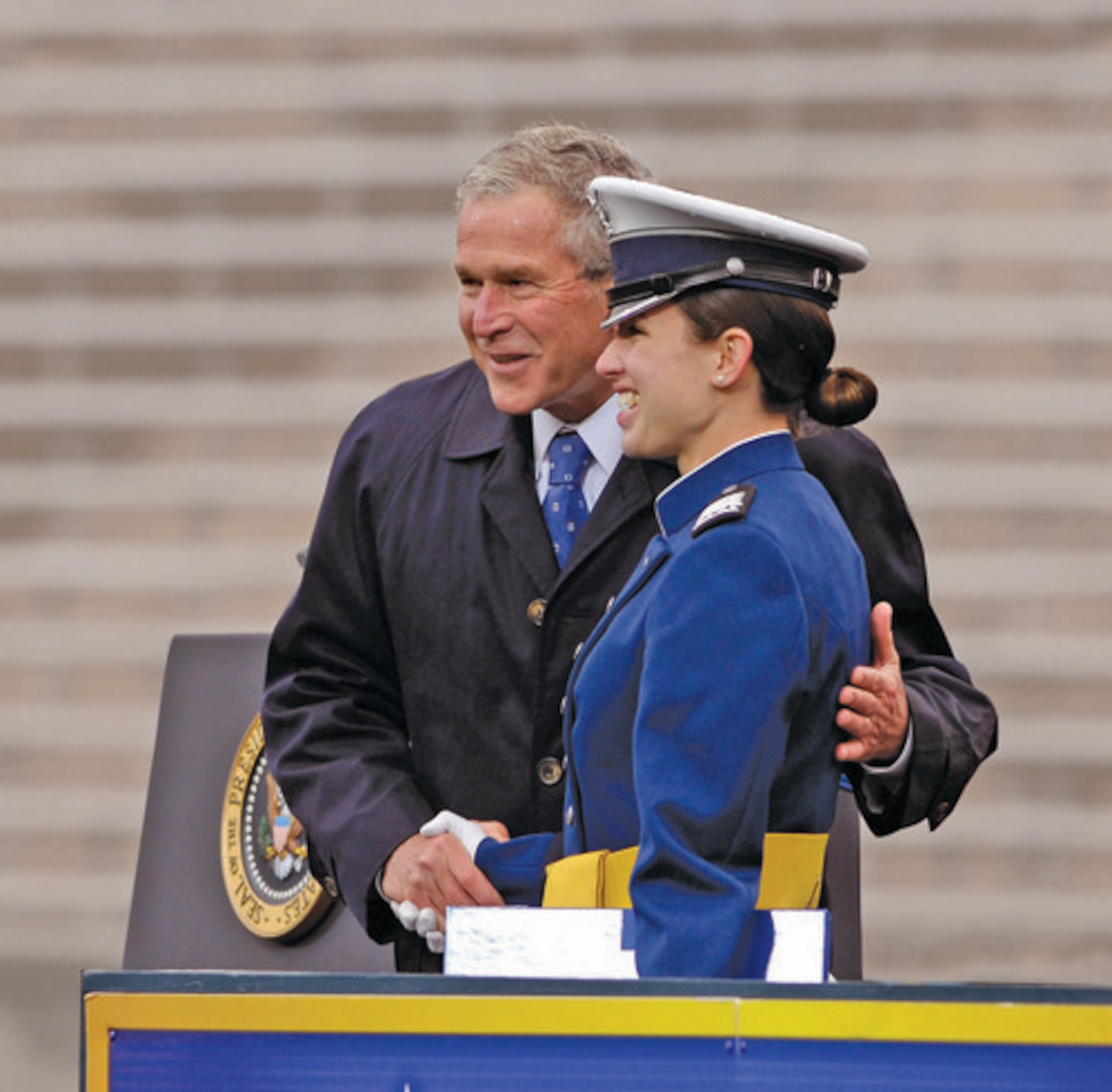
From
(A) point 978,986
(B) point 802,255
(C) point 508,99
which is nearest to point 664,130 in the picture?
(C) point 508,99

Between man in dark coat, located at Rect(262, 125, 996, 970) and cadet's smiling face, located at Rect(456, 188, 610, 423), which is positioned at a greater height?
cadet's smiling face, located at Rect(456, 188, 610, 423)

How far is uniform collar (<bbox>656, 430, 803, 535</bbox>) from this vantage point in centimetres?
230

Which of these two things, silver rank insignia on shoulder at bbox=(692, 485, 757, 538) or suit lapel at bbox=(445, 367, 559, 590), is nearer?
silver rank insignia on shoulder at bbox=(692, 485, 757, 538)

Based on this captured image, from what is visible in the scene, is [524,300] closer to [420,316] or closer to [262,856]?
[262,856]

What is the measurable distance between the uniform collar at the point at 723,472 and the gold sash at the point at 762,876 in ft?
1.09

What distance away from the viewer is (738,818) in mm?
2107

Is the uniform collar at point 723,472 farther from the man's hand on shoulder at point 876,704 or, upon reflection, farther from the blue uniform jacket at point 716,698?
the man's hand on shoulder at point 876,704

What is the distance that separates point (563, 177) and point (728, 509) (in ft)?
2.30

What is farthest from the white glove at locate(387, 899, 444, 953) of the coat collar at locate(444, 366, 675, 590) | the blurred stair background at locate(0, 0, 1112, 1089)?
the blurred stair background at locate(0, 0, 1112, 1089)

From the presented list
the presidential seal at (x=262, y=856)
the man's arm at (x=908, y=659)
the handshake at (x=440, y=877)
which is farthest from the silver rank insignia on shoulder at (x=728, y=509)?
the presidential seal at (x=262, y=856)

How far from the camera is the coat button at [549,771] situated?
2809 millimetres

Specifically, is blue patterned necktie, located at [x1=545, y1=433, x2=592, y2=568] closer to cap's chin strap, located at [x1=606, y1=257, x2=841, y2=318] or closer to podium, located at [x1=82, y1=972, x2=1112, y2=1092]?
cap's chin strap, located at [x1=606, y1=257, x2=841, y2=318]

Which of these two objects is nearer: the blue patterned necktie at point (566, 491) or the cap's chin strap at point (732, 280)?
the cap's chin strap at point (732, 280)

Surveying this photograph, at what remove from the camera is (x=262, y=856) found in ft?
11.6
